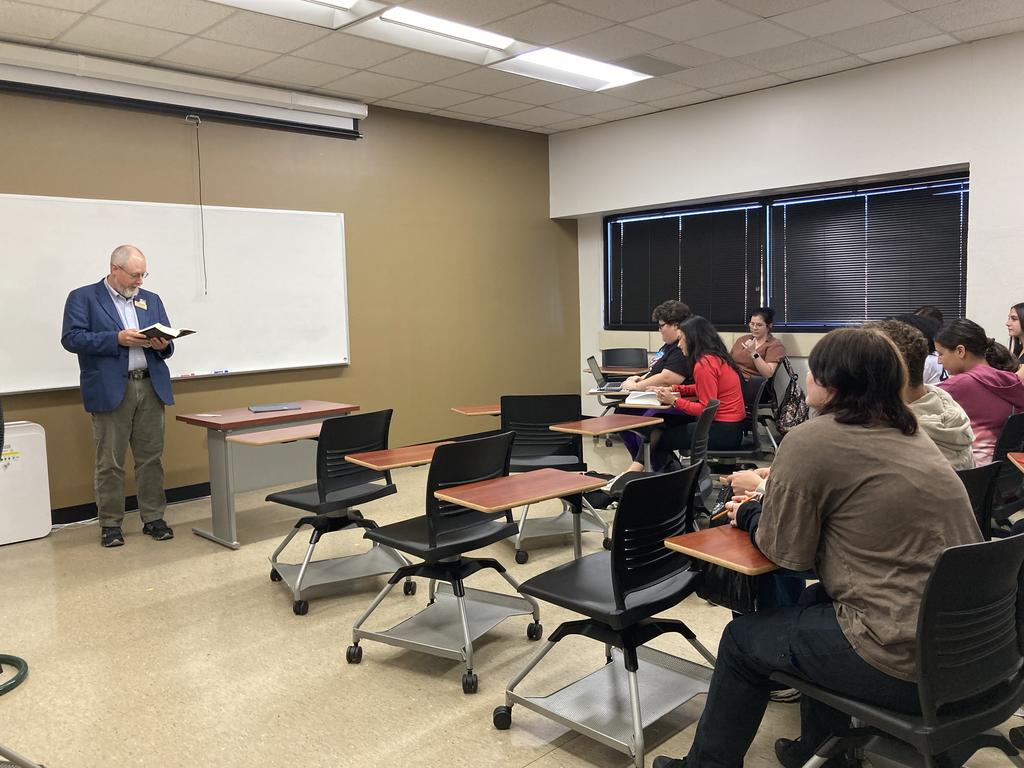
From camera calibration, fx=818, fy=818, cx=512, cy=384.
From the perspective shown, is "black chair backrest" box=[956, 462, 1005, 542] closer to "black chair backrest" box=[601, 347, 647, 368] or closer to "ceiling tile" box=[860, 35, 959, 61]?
"ceiling tile" box=[860, 35, 959, 61]

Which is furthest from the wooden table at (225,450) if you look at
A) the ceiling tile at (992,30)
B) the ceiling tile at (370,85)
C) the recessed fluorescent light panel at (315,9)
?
the ceiling tile at (992,30)

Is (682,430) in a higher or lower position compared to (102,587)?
higher

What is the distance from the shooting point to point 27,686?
3.10m

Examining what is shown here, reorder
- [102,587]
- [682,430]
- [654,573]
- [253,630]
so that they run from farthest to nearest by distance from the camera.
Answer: [682,430], [102,587], [253,630], [654,573]

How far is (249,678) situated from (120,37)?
3960 mm

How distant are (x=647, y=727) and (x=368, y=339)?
5.01 meters

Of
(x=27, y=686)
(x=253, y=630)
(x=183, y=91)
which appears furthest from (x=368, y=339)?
(x=27, y=686)

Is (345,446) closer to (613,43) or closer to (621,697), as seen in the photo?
(621,697)

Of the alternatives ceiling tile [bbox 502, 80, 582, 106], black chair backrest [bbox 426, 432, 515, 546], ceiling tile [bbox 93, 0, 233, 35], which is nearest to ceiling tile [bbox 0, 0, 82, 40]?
ceiling tile [bbox 93, 0, 233, 35]

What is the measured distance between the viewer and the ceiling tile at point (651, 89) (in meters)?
6.44

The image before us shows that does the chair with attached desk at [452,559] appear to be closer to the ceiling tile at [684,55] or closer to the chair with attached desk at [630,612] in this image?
the chair with attached desk at [630,612]

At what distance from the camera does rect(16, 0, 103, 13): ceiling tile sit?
437cm

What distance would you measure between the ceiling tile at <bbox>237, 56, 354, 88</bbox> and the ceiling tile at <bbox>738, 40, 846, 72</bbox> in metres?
2.91

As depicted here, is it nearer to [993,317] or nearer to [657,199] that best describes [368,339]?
[657,199]
